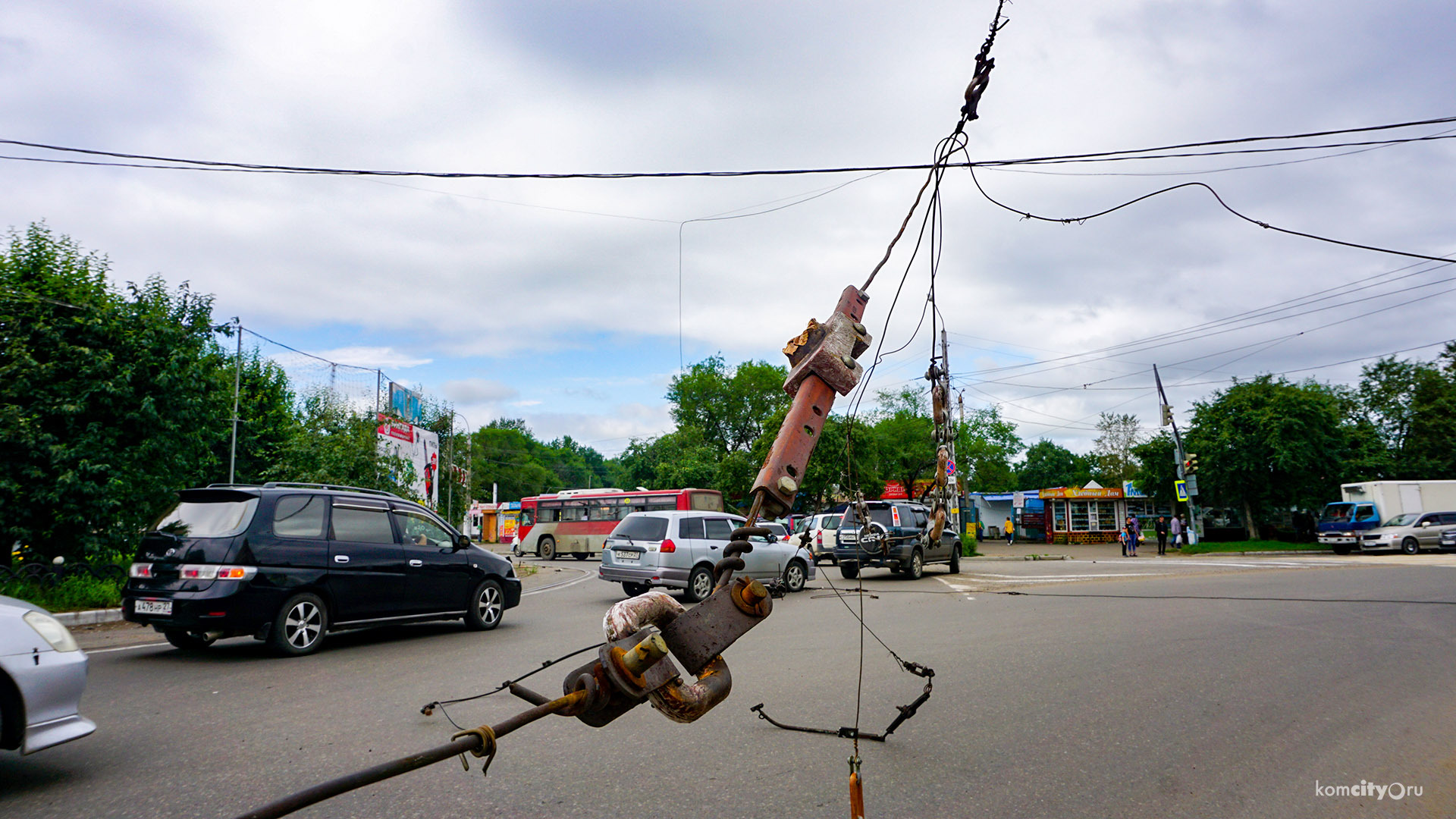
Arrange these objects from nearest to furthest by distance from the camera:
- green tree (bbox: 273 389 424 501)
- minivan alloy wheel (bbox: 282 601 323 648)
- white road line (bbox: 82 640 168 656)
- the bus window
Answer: minivan alloy wheel (bbox: 282 601 323 648) → white road line (bbox: 82 640 168 656) → green tree (bbox: 273 389 424 501) → the bus window

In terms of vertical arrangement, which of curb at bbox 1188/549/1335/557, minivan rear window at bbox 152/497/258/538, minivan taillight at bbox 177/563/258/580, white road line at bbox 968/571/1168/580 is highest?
minivan rear window at bbox 152/497/258/538

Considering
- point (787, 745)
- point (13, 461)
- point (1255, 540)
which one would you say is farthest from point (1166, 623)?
point (1255, 540)

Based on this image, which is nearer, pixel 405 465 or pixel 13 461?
pixel 13 461

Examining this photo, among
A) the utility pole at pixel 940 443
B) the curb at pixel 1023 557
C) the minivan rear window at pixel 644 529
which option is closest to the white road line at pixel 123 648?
the minivan rear window at pixel 644 529

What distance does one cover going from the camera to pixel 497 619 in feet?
34.4

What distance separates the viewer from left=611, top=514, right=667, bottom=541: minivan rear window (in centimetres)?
1433

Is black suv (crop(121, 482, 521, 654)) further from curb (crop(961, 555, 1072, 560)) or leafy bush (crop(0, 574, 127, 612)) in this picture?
curb (crop(961, 555, 1072, 560))

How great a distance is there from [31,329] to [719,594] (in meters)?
14.4

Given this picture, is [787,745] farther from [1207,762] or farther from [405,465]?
[405,465]

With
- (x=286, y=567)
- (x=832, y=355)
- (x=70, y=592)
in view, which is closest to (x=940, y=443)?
(x=832, y=355)

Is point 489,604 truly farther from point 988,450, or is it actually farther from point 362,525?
point 988,450

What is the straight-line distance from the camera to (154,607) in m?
7.61

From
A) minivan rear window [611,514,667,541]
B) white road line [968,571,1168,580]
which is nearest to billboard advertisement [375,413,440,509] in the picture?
minivan rear window [611,514,667,541]

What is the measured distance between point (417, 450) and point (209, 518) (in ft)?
54.9
